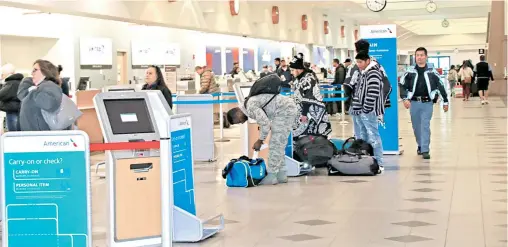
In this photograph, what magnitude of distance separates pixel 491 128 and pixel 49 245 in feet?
44.8

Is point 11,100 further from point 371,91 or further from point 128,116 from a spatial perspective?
point 128,116

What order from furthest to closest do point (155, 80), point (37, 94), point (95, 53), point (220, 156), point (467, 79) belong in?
point (467, 79), point (95, 53), point (220, 156), point (155, 80), point (37, 94)

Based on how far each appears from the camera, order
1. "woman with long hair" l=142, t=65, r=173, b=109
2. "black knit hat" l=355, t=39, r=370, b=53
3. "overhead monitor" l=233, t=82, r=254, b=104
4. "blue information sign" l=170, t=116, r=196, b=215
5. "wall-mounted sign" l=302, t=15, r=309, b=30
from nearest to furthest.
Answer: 1. "blue information sign" l=170, t=116, r=196, b=215
2. "woman with long hair" l=142, t=65, r=173, b=109
3. "overhead monitor" l=233, t=82, r=254, b=104
4. "black knit hat" l=355, t=39, r=370, b=53
5. "wall-mounted sign" l=302, t=15, r=309, b=30

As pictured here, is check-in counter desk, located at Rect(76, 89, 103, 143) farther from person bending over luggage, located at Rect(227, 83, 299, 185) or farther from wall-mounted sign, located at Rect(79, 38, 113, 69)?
wall-mounted sign, located at Rect(79, 38, 113, 69)

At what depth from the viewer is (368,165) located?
10.1 m

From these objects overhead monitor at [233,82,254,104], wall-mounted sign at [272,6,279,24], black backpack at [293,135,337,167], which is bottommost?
black backpack at [293,135,337,167]

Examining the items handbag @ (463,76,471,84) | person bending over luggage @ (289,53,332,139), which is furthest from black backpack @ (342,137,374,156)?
handbag @ (463,76,471,84)

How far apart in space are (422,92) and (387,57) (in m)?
1.08

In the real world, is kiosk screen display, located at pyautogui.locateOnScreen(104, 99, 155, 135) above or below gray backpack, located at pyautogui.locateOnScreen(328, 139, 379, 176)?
above

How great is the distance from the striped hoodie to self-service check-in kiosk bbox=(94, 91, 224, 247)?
4736 millimetres

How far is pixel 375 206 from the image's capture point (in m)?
7.83

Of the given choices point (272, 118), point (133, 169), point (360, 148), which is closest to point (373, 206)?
point (272, 118)

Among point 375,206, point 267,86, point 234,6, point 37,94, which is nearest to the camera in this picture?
point 37,94

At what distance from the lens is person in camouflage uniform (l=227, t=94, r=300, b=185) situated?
29.5ft
